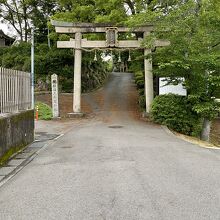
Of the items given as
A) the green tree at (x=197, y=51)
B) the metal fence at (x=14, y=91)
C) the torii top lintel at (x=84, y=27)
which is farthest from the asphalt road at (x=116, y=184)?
the torii top lintel at (x=84, y=27)

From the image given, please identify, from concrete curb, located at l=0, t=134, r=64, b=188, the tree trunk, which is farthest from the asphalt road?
the tree trunk

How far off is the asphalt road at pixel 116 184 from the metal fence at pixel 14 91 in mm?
1610

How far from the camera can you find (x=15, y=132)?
1048 centimetres

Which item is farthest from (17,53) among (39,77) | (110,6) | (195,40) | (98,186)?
(98,186)

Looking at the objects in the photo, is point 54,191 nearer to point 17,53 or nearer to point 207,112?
point 207,112

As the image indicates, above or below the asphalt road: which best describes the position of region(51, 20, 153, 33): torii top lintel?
above

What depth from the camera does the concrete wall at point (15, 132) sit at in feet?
30.5

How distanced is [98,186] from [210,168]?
3.15 meters

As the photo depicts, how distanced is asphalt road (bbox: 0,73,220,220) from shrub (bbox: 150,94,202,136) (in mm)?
5971

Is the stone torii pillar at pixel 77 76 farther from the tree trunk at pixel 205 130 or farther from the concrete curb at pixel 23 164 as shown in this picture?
the concrete curb at pixel 23 164

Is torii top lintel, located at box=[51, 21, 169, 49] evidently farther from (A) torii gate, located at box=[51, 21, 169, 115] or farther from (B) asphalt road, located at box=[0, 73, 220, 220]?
(B) asphalt road, located at box=[0, 73, 220, 220]

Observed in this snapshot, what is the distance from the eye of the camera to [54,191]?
6352 millimetres

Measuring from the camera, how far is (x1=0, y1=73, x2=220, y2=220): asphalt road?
17.2ft

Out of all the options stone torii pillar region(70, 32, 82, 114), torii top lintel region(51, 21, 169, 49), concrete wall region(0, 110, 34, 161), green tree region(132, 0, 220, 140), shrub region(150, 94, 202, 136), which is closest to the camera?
concrete wall region(0, 110, 34, 161)
